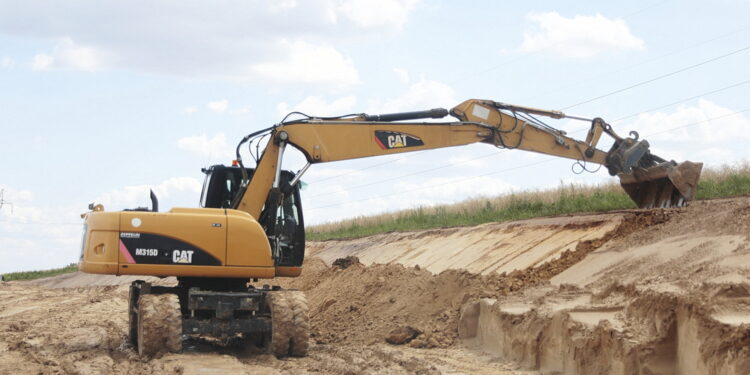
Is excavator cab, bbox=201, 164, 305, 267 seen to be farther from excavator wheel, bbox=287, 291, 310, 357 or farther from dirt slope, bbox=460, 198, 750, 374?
dirt slope, bbox=460, 198, 750, 374

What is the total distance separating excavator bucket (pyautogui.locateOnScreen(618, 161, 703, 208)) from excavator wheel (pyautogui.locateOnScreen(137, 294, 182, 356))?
9090 mm

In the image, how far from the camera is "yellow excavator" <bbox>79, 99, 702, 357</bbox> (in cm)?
1203

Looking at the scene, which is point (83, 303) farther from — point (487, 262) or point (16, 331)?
point (487, 262)

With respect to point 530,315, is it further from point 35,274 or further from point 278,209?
point 35,274

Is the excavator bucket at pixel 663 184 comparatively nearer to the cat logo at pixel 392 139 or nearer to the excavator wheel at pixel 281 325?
the cat logo at pixel 392 139

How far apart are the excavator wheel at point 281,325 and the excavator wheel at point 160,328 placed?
1.27 m

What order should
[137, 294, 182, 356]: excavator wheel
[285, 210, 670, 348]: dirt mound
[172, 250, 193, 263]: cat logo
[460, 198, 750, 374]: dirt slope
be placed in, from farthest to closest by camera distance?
[285, 210, 670, 348]: dirt mound, [172, 250, 193, 263]: cat logo, [137, 294, 182, 356]: excavator wheel, [460, 198, 750, 374]: dirt slope

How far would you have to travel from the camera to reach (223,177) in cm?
1397

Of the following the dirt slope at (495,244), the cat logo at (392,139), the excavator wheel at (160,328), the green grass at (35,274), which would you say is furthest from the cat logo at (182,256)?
the green grass at (35,274)

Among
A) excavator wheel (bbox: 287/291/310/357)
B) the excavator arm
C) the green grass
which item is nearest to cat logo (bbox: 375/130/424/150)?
the excavator arm

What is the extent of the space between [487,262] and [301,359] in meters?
6.24

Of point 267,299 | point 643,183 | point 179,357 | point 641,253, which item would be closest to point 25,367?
point 179,357

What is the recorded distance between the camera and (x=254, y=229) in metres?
12.4

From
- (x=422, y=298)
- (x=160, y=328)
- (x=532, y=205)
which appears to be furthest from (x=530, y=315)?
(x=532, y=205)
